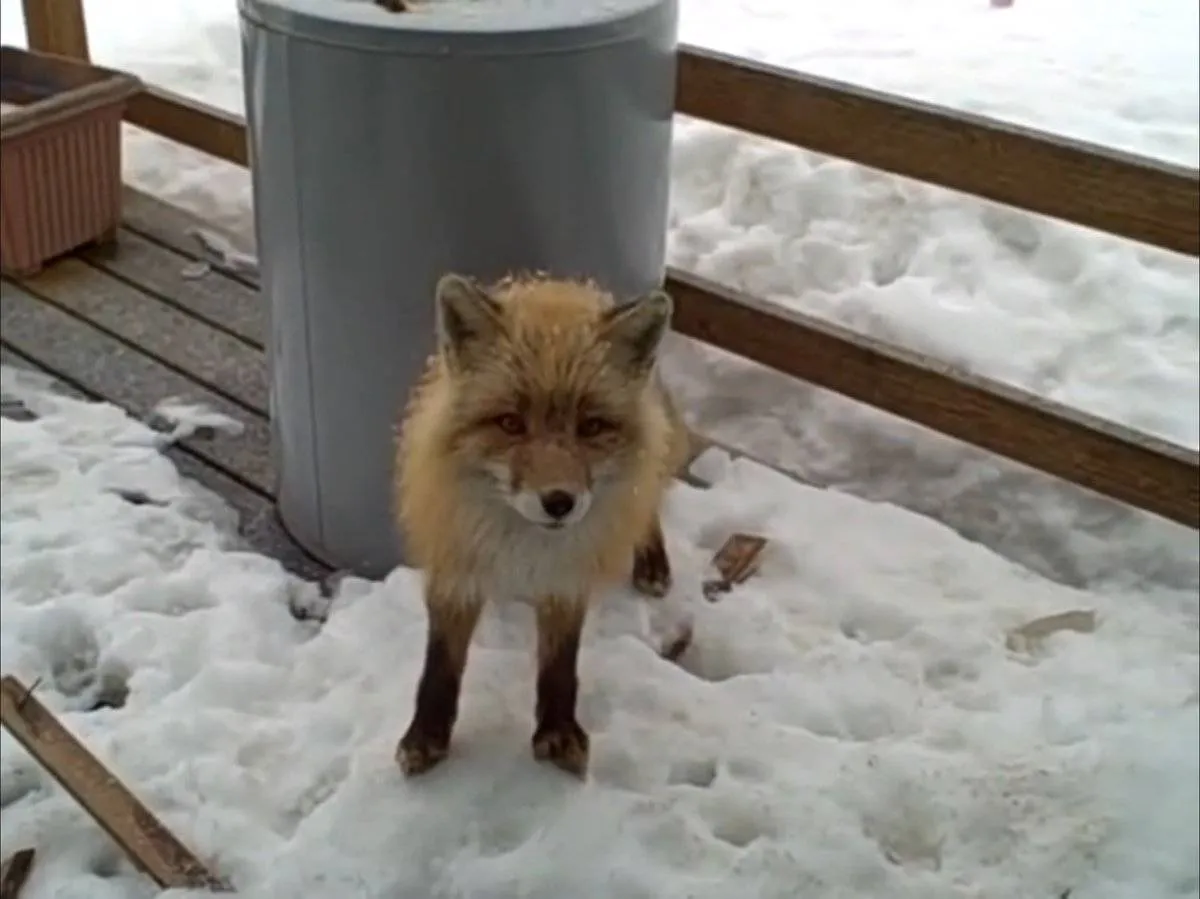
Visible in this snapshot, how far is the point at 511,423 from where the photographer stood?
→ 1614 millimetres

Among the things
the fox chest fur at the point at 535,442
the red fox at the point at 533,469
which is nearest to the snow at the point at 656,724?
the red fox at the point at 533,469

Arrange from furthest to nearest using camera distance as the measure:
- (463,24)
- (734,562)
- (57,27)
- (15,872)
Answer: (57,27) < (734,562) < (463,24) < (15,872)

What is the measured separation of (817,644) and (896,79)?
2182mm

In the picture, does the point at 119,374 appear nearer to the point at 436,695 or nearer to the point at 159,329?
the point at 159,329

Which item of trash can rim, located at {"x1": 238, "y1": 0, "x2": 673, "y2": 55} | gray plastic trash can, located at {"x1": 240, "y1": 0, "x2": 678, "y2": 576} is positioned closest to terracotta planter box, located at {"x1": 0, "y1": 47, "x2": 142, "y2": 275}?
gray plastic trash can, located at {"x1": 240, "y1": 0, "x2": 678, "y2": 576}

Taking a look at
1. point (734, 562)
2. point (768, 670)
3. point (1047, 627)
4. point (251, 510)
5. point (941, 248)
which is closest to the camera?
point (768, 670)

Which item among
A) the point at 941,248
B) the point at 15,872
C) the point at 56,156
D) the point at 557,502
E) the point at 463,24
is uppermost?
the point at 463,24

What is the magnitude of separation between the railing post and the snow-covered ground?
1.31 m

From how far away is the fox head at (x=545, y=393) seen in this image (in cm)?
158

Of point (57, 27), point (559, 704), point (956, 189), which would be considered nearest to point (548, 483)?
point (559, 704)

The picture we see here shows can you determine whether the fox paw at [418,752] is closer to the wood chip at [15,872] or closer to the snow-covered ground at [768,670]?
the snow-covered ground at [768,670]

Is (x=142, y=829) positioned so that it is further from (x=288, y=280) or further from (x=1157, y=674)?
(x=1157, y=674)

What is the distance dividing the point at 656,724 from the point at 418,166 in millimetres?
846

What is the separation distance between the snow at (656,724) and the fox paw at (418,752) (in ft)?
0.10
